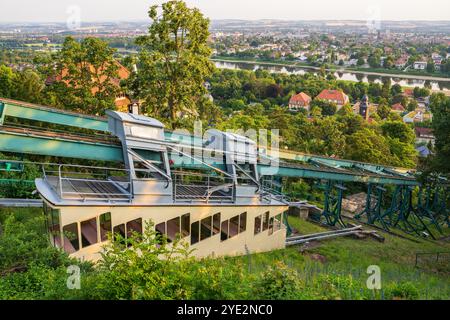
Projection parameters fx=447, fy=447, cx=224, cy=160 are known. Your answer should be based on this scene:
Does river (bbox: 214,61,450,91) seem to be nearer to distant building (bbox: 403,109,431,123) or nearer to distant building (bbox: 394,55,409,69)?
distant building (bbox: 394,55,409,69)

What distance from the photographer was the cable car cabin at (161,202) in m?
10.1

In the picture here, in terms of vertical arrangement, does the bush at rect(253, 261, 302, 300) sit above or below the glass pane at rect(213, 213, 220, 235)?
above

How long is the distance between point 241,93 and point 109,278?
314ft

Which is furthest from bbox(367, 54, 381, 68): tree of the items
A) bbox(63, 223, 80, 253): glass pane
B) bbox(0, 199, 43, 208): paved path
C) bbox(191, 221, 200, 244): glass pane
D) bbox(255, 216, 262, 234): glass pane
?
bbox(63, 223, 80, 253): glass pane

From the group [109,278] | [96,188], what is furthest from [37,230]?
[109,278]

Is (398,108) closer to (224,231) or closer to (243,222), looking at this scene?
(243,222)

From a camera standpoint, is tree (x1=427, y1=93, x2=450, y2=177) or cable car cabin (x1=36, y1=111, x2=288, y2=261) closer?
cable car cabin (x1=36, y1=111, x2=288, y2=261)

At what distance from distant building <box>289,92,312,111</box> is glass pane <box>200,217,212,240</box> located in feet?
268

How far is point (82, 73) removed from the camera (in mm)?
22125

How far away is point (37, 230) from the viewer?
34.7 ft

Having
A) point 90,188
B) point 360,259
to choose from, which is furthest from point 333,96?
point 90,188

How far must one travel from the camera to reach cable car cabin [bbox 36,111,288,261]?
10.1 m
